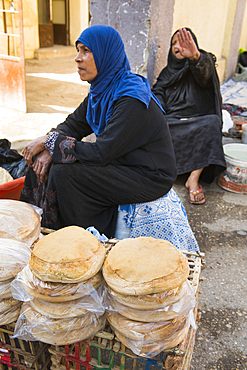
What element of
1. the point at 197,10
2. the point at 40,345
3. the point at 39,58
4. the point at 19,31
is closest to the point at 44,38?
the point at 39,58

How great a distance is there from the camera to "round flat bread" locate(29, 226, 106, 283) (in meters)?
1.16

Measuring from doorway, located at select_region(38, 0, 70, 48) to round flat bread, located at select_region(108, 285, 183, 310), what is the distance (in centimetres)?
1234

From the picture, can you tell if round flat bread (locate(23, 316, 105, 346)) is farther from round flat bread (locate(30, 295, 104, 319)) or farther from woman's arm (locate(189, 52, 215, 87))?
woman's arm (locate(189, 52, 215, 87))

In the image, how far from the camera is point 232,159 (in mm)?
3467

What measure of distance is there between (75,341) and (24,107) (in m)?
5.38

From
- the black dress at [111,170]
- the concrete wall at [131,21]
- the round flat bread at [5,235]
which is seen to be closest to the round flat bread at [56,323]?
the round flat bread at [5,235]

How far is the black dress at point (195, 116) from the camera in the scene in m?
3.36

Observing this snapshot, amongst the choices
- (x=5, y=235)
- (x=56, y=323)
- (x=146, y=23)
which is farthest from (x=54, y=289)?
(x=146, y=23)

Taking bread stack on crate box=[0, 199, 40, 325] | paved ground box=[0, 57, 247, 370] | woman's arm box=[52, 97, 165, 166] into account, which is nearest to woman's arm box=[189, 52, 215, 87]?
paved ground box=[0, 57, 247, 370]

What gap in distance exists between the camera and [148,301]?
3.65ft

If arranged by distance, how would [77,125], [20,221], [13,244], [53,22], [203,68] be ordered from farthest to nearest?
[53,22] → [203,68] → [77,125] → [20,221] → [13,244]

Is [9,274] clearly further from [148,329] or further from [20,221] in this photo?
[148,329]

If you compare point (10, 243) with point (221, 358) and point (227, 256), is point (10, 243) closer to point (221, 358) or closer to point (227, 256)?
point (221, 358)

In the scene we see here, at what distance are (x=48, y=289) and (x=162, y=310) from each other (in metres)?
0.41
